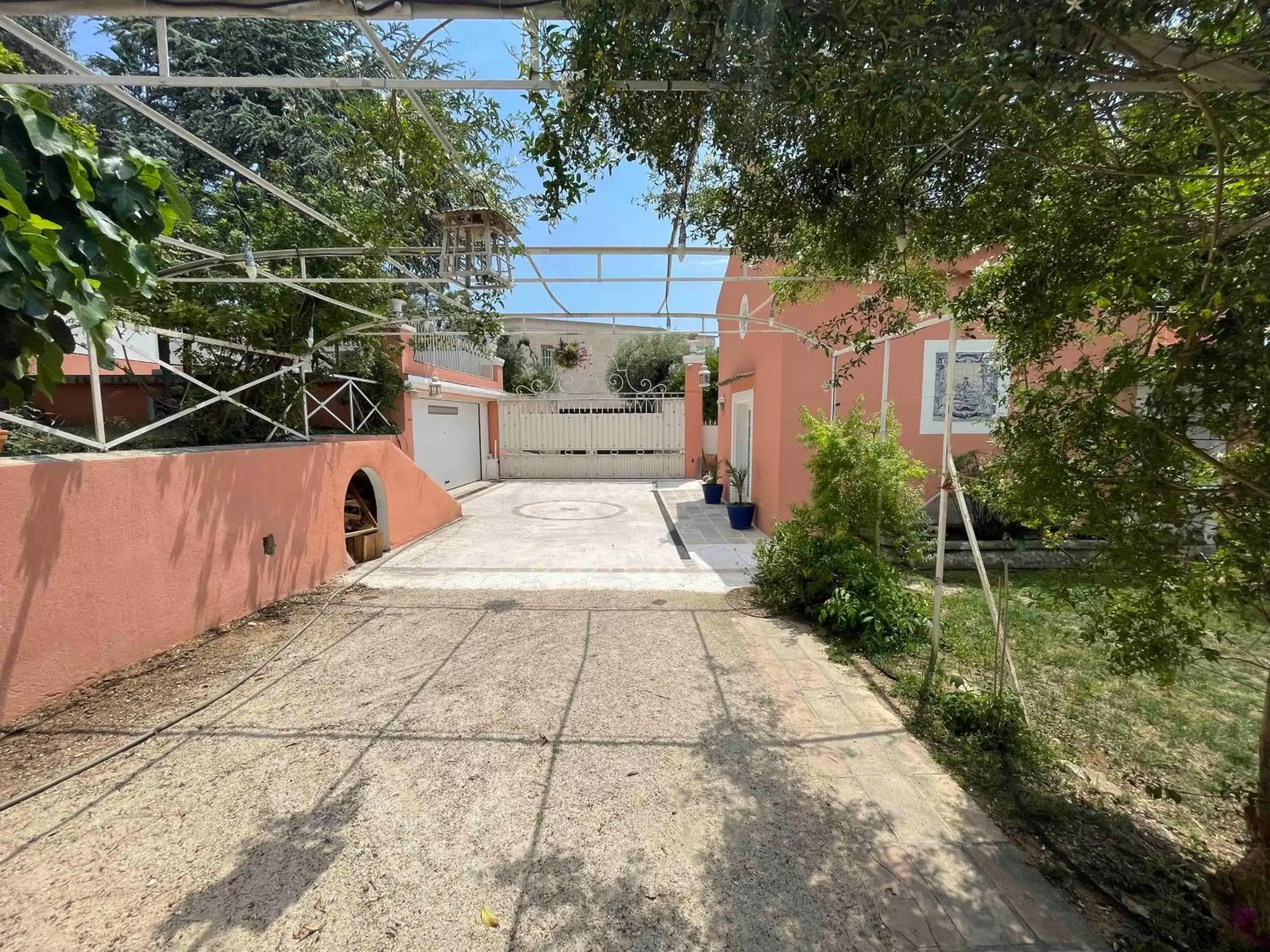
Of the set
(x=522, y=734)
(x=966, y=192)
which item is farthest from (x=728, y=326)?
(x=522, y=734)

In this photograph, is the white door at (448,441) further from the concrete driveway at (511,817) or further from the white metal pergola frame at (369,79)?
the white metal pergola frame at (369,79)

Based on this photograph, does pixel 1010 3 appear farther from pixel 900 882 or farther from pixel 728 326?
pixel 728 326

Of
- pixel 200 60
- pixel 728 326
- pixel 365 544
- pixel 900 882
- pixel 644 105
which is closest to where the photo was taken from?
pixel 900 882

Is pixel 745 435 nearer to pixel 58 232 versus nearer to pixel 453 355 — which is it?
pixel 453 355

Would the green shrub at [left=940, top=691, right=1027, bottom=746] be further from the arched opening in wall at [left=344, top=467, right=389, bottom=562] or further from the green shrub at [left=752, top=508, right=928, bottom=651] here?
the arched opening in wall at [left=344, top=467, right=389, bottom=562]

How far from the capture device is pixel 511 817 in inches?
93.8

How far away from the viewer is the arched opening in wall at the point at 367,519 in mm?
6883

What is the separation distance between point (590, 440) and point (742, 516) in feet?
23.5

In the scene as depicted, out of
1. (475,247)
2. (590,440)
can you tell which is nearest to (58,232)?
(475,247)

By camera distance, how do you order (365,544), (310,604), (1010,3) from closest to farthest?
(1010,3), (310,604), (365,544)

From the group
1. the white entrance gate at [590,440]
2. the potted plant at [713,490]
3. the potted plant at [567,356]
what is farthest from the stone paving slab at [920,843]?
the potted plant at [567,356]

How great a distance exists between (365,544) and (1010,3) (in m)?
7.43

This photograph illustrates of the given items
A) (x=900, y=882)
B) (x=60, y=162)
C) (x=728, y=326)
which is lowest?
(x=900, y=882)

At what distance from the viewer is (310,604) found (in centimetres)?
518
